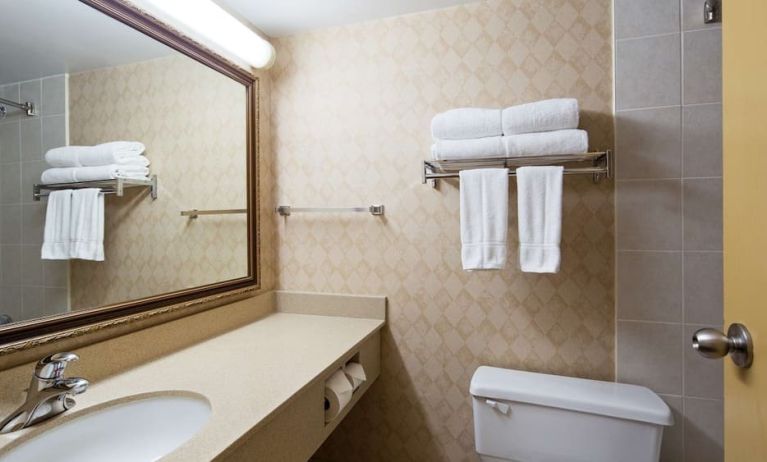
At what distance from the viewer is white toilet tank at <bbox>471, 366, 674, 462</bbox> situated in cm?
110

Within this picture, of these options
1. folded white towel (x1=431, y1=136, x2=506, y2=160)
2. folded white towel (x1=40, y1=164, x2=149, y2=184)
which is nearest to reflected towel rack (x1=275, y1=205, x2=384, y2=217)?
folded white towel (x1=431, y1=136, x2=506, y2=160)

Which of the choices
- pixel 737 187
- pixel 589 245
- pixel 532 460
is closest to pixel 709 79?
pixel 589 245

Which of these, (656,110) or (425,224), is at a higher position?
(656,110)

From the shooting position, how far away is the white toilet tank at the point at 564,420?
1.10 meters

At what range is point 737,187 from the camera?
57 cm

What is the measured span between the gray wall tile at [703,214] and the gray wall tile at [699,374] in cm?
28

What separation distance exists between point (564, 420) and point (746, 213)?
0.89 metres

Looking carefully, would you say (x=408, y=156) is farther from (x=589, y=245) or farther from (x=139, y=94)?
(x=139, y=94)

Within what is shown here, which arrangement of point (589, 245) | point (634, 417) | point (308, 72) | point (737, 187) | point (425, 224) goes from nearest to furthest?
point (737, 187) → point (634, 417) → point (589, 245) → point (425, 224) → point (308, 72)

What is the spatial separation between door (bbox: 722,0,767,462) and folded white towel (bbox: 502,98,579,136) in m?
0.58

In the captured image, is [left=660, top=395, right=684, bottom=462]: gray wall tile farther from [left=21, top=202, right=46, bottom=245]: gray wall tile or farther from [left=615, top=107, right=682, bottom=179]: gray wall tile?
[left=21, top=202, right=46, bottom=245]: gray wall tile

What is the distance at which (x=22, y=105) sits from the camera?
0.84 m

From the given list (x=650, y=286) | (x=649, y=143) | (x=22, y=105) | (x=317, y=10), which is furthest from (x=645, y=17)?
(x=22, y=105)

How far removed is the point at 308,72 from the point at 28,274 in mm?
1238
